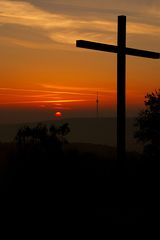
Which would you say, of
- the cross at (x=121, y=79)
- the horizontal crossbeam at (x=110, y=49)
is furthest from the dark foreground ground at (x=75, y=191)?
the horizontal crossbeam at (x=110, y=49)

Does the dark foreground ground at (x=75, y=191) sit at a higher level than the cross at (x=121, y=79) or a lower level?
lower

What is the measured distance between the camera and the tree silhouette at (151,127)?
21781mm

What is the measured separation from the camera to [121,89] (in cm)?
1402

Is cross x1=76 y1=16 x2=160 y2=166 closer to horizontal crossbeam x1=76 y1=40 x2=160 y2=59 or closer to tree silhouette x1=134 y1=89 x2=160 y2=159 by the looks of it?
horizontal crossbeam x1=76 y1=40 x2=160 y2=59

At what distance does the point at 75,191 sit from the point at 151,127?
9768 millimetres

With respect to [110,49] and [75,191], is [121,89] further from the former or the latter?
[75,191]

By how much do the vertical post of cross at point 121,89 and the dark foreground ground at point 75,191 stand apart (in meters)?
0.66

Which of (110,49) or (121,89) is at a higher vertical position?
(110,49)

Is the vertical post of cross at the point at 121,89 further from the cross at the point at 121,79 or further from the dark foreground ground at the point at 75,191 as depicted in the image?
the dark foreground ground at the point at 75,191

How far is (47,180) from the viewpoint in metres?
15.2

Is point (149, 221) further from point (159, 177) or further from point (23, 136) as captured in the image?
point (23, 136)

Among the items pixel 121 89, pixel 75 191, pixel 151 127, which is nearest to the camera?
pixel 121 89

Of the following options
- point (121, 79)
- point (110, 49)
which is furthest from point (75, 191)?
point (110, 49)

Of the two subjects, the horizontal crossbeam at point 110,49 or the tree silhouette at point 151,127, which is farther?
the tree silhouette at point 151,127
